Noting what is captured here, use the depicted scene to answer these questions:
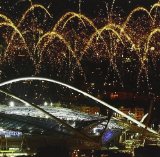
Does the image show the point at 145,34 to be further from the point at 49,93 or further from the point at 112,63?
the point at 49,93

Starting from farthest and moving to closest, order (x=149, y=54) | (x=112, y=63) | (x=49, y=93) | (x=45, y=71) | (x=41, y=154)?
(x=149, y=54) < (x=112, y=63) < (x=45, y=71) < (x=49, y=93) < (x=41, y=154)

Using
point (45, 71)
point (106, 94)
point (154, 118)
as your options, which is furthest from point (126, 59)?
point (154, 118)

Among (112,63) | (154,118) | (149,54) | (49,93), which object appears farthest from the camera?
(149,54)

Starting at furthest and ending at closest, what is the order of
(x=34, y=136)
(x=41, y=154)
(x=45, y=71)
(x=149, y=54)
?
Answer: (x=149, y=54), (x=45, y=71), (x=34, y=136), (x=41, y=154)

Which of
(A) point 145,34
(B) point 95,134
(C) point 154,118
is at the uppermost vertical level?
(A) point 145,34

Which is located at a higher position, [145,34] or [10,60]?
[145,34]

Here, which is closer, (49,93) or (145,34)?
(49,93)

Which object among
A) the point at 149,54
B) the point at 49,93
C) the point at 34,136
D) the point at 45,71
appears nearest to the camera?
the point at 34,136

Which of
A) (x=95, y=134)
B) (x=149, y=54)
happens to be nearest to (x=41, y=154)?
(x=95, y=134)

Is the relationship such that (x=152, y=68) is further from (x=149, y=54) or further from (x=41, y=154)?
(x=41, y=154)
